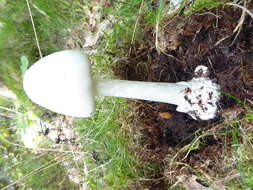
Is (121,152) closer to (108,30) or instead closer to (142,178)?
(142,178)

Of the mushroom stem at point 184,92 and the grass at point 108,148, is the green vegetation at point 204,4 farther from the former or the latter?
the grass at point 108,148

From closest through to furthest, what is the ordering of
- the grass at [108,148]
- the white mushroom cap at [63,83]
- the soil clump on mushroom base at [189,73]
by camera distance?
the white mushroom cap at [63,83] → the soil clump on mushroom base at [189,73] → the grass at [108,148]

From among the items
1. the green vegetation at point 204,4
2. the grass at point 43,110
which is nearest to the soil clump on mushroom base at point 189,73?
the green vegetation at point 204,4

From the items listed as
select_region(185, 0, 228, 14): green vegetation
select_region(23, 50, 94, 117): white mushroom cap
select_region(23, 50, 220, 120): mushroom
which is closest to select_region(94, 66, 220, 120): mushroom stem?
select_region(23, 50, 220, 120): mushroom

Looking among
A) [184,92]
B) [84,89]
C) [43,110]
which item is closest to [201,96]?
[184,92]

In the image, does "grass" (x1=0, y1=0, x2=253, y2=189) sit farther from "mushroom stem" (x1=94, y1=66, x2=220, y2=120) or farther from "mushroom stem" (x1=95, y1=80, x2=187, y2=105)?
"mushroom stem" (x1=95, y1=80, x2=187, y2=105)

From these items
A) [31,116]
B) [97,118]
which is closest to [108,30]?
[97,118]
